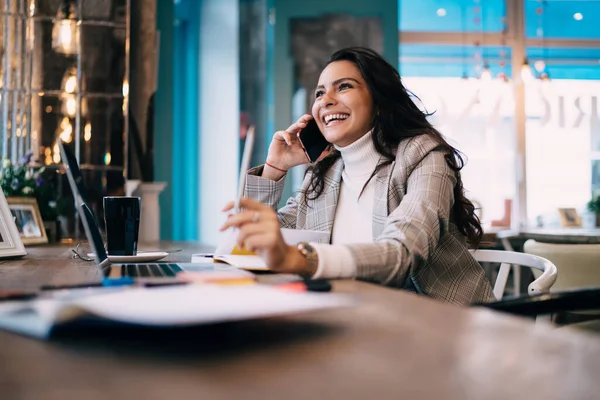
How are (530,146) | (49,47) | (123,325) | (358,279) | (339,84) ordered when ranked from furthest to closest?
(530,146) < (49,47) < (339,84) < (358,279) < (123,325)

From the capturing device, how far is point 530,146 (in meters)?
6.22

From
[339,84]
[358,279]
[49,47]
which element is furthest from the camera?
[49,47]

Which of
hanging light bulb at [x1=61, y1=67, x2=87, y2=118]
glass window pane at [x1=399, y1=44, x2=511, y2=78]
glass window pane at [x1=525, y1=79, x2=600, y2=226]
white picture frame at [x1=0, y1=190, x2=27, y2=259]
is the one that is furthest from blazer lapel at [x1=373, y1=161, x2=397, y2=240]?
glass window pane at [x1=525, y1=79, x2=600, y2=226]

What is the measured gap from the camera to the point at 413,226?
117cm

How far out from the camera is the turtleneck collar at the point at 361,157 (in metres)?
1.67

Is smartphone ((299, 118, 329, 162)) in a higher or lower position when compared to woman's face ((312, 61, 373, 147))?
lower

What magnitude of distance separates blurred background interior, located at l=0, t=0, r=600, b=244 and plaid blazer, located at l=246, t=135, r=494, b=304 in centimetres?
255

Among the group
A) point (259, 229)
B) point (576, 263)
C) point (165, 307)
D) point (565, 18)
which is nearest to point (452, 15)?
point (565, 18)

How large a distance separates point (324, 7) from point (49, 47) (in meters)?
2.99

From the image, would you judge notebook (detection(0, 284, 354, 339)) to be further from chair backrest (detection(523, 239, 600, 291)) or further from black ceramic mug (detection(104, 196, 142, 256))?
chair backrest (detection(523, 239, 600, 291))

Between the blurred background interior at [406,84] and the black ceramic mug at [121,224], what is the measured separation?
2.62 metres

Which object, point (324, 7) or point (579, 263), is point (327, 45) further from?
point (579, 263)

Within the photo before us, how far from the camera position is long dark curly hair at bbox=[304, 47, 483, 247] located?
1.59 meters

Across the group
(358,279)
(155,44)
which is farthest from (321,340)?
(155,44)
